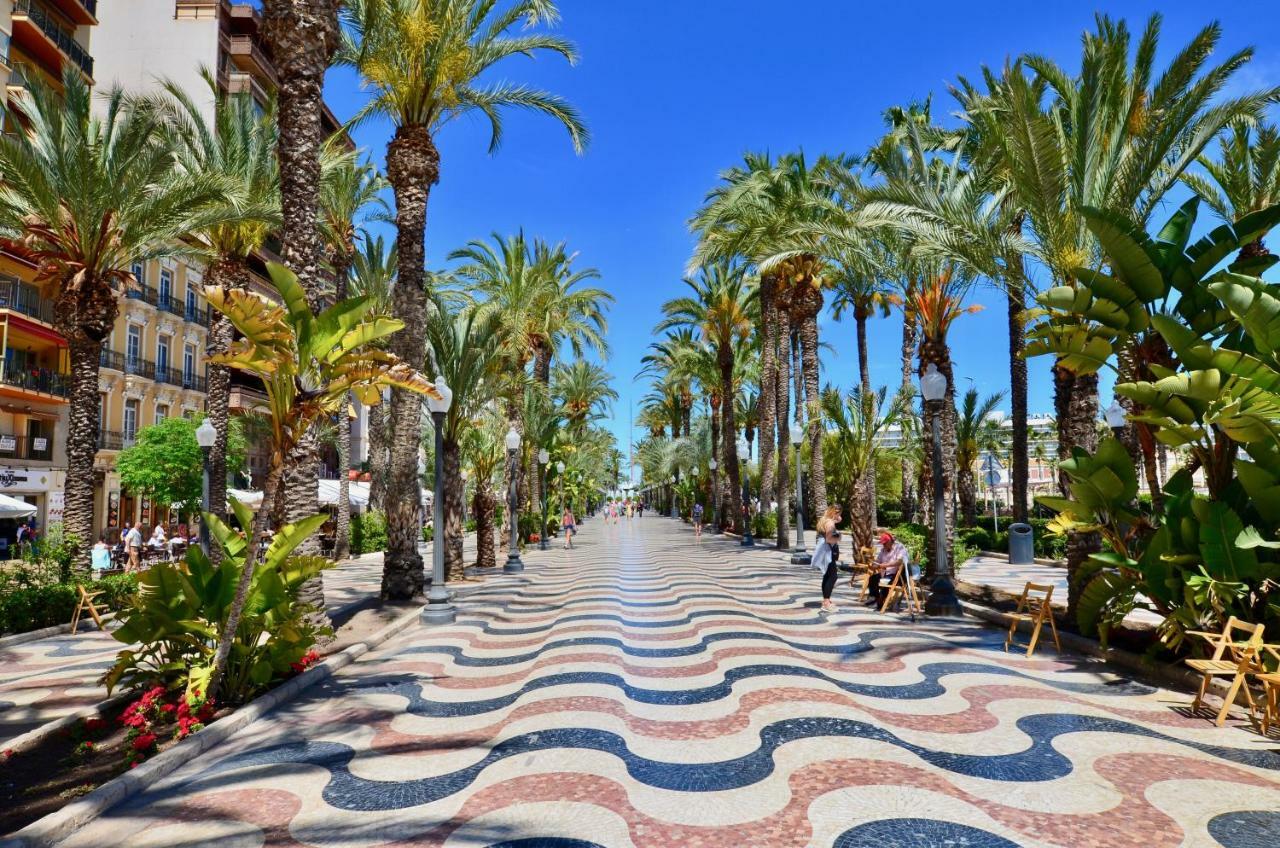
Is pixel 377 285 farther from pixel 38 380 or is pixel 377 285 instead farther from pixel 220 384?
pixel 38 380

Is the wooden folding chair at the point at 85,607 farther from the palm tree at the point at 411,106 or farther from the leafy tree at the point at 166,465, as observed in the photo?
the leafy tree at the point at 166,465

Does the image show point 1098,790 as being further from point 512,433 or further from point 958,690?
point 512,433

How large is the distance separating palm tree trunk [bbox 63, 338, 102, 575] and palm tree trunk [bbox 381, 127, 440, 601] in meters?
5.50

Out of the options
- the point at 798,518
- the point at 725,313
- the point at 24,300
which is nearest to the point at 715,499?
the point at 725,313

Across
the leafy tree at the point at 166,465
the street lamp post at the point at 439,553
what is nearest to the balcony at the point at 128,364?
the leafy tree at the point at 166,465

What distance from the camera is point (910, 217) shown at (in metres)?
12.0

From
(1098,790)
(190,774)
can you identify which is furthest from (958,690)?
(190,774)

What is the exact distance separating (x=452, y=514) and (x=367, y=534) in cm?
1211

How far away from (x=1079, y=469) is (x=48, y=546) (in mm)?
17023

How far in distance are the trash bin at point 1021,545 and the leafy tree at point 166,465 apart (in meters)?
24.5

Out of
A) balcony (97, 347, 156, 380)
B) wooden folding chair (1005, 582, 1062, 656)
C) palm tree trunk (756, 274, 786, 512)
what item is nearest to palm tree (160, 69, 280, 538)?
palm tree trunk (756, 274, 786, 512)

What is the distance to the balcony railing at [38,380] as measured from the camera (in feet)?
84.6

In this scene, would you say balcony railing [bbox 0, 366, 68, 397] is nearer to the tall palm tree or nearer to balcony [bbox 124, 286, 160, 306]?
balcony [bbox 124, 286, 160, 306]

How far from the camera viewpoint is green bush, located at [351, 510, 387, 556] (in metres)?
25.6
